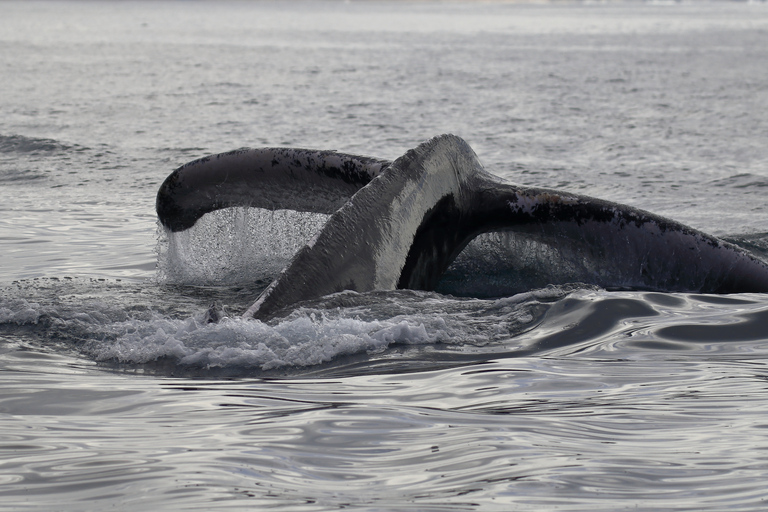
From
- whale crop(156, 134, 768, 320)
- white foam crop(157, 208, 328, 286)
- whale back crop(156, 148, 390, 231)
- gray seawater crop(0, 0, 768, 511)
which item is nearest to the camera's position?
gray seawater crop(0, 0, 768, 511)

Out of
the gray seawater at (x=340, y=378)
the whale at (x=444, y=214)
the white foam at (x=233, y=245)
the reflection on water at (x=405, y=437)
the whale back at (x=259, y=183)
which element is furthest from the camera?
the white foam at (x=233, y=245)

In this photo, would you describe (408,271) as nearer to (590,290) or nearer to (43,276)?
(590,290)

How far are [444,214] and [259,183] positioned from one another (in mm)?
1589

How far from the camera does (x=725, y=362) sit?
586cm

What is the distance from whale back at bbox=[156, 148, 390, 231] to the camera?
24.8 feet

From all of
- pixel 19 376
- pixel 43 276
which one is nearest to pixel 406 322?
pixel 19 376

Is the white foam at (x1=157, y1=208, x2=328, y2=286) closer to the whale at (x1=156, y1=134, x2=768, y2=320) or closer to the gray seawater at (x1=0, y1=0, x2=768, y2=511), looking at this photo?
the gray seawater at (x1=0, y1=0, x2=768, y2=511)

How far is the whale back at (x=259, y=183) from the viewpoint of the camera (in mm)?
7570

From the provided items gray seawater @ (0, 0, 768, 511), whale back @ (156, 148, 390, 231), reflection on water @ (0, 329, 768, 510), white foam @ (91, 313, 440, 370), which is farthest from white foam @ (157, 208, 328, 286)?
reflection on water @ (0, 329, 768, 510)

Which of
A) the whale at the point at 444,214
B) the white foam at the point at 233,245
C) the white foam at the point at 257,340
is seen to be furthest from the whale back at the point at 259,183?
the white foam at the point at 257,340

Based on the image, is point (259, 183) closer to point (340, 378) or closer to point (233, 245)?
point (233, 245)

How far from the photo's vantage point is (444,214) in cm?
710

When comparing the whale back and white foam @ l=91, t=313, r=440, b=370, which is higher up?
the whale back

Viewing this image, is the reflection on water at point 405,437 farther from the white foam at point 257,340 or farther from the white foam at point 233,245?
the white foam at point 233,245
